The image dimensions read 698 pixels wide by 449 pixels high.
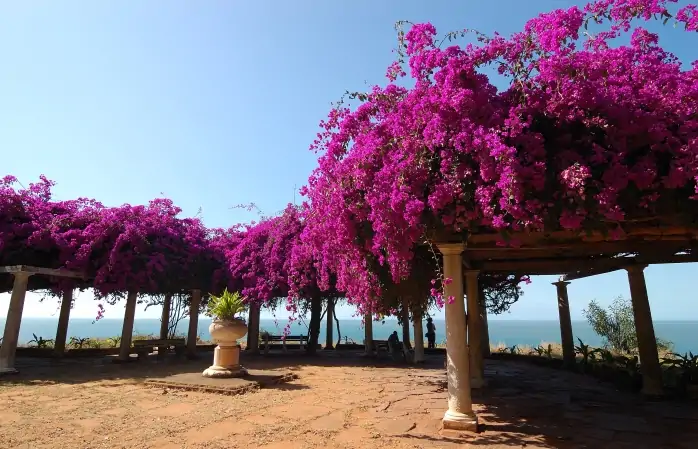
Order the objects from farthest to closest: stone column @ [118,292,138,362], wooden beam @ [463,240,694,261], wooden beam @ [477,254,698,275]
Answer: stone column @ [118,292,138,362]
wooden beam @ [477,254,698,275]
wooden beam @ [463,240,694,261]

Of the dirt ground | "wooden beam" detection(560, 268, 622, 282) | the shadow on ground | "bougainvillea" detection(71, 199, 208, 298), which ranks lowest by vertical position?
the dirt ground

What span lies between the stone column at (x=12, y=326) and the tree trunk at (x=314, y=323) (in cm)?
908

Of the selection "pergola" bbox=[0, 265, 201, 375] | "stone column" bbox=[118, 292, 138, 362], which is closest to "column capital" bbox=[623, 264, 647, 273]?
"pergola" bbox=[0, 265, 201, 375]

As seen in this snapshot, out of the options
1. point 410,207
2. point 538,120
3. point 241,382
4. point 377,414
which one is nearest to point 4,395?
point 241,382

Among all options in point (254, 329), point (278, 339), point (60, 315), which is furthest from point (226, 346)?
point (278, 339)

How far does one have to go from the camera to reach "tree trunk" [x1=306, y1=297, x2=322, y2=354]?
1722 centimetres

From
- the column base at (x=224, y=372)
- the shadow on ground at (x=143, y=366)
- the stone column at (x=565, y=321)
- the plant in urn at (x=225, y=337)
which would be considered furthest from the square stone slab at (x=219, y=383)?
the stone column at (x=565, y=321)

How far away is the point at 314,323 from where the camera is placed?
17547 mm

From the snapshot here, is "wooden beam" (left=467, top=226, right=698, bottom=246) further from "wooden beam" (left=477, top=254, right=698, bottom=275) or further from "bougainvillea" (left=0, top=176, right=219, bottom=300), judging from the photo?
"bougainvillea" (left=0, top=176, right=219, bottom=300)

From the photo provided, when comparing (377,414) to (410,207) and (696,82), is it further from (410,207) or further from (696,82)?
(696,82)

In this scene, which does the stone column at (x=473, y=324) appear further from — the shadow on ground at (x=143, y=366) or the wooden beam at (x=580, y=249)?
the shadow on ground at (x=143, y=366)

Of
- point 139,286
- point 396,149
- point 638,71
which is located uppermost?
point 638,71

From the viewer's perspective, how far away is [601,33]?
5137 mm

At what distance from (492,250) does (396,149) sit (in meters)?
3.02
